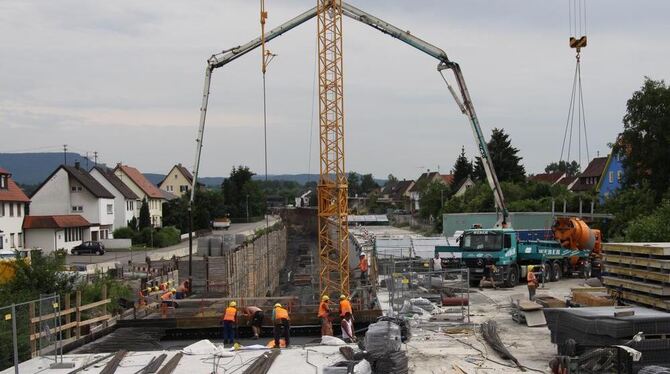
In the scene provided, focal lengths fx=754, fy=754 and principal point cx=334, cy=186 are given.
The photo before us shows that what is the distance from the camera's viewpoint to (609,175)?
67.6 meters

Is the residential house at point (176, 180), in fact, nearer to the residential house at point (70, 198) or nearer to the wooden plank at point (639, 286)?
the residential house at point (70, 198)

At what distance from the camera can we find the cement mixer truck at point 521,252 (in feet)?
92.7

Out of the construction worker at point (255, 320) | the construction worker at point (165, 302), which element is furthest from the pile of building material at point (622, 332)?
the construction worker at point (165, 302)

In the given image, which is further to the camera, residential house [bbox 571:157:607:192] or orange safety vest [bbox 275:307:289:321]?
residential house [bbox 571:157:607:192]

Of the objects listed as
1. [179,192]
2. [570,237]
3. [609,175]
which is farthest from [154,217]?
[570,237]

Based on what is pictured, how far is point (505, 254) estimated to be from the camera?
28.2 metres

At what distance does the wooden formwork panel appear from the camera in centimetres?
1587

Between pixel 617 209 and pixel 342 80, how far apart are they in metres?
17.4

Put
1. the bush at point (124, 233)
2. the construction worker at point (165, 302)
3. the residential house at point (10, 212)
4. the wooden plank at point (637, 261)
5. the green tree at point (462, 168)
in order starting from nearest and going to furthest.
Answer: the wooden plank at point (637, 261), the construction worker at point (165, 302), the residential house at point (10, 212), the bush at point (124, 233), the green tree at point (462, 168)

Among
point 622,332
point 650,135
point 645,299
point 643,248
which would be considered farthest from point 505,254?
point 650,135

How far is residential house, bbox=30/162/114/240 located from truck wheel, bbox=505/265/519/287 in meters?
44.1

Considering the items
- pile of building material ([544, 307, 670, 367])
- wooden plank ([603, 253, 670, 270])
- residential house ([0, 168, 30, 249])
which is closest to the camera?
pile of building material ([544, 307, 670, 367])

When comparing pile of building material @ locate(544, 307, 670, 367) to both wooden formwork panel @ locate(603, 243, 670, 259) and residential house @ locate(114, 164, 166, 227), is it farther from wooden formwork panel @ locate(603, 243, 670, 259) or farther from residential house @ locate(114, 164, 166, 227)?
residential house @ locate(114, 164, 166, 227)

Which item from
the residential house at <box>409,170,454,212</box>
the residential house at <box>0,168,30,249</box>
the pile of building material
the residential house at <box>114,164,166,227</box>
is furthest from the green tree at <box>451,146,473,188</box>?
the pile of building material
